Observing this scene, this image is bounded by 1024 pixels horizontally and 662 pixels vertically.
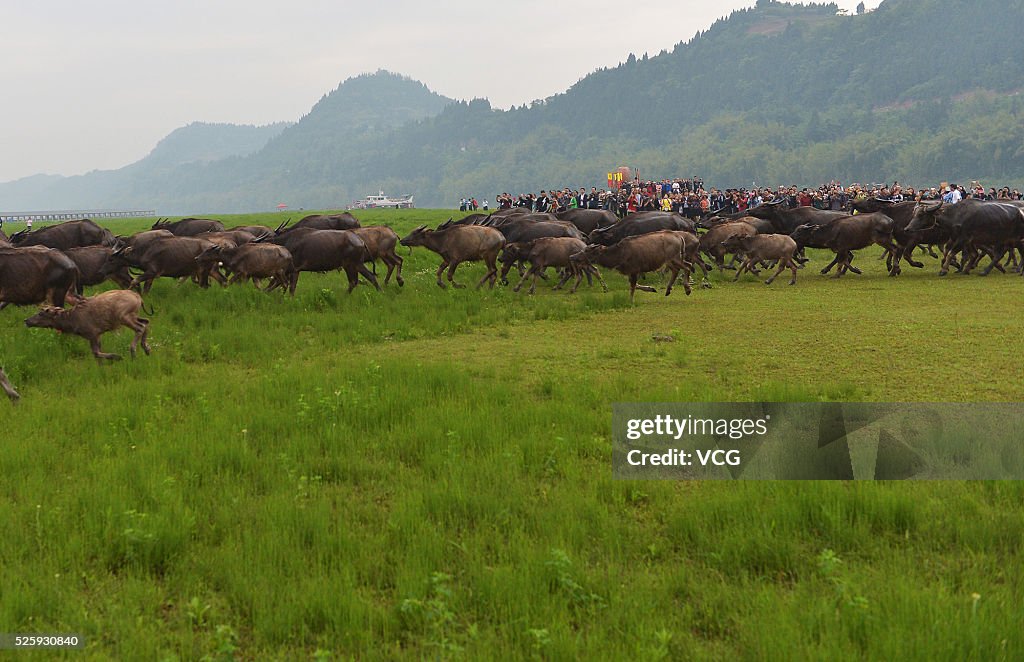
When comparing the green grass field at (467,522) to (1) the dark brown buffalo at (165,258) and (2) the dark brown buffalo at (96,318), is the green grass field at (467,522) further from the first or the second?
(1) the dark brown buffalo at (165,258)

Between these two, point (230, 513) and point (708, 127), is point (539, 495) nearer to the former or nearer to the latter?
point (230, 513)

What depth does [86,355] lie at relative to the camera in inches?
447

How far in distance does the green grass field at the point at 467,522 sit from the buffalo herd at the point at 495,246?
464cm

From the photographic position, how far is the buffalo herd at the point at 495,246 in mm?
15711

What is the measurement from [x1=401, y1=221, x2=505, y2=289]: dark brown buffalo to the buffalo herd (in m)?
0.03

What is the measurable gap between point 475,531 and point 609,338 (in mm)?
7615

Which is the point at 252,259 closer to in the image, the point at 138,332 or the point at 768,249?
the point at 138,332

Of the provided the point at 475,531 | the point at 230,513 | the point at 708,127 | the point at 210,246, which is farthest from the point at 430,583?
the point at 708,127

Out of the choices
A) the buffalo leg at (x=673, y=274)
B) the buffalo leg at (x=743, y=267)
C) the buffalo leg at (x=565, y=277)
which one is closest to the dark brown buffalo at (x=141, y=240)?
the buffalo leg at (x=565, y=277)

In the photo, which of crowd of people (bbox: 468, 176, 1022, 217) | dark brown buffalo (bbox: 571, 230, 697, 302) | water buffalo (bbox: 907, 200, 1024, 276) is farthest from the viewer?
crowd of people (bbox: 468, 176, 1022, 217)

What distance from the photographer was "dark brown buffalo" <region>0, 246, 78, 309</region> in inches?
492

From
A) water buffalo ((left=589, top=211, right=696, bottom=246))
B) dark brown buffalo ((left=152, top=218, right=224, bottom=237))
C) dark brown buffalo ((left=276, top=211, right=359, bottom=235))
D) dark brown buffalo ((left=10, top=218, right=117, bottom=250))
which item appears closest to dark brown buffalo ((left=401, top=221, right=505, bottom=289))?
water buffalo ((left=589, top=211, right=696, bottom=246))

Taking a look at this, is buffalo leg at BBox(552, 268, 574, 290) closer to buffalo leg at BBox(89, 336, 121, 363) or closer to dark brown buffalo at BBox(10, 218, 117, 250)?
buffalo leg at BBox(89, 336, 121, 363)

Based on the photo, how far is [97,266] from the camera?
15.8 metres
